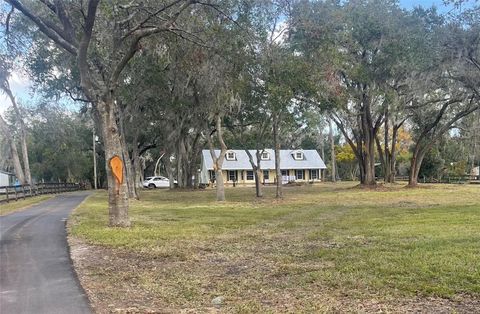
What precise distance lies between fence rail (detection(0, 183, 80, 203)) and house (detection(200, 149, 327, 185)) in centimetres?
2211

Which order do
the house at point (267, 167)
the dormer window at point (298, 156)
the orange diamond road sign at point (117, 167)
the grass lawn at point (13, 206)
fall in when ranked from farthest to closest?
1. the dormer window at point (298, 156)
2. the house at point (267, 167)
3. the grass lawn at point (13, 206)
4. the orange diamond road sign at point (117, 167)

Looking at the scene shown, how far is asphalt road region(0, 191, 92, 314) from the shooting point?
586cm

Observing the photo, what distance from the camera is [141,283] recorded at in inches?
278

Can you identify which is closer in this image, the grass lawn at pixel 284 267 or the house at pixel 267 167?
the grass lawn at pixel 284 267

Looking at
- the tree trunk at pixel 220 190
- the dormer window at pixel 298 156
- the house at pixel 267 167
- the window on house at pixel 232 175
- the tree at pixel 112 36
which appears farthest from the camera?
the dormer window at pixel 298 156

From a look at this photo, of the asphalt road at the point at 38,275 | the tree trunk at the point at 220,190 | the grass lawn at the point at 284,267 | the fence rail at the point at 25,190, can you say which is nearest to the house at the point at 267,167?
the fence rail at the point at 25,190

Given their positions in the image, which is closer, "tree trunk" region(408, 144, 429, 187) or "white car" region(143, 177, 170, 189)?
"tree trunk" region(408, 144, 429, 187)

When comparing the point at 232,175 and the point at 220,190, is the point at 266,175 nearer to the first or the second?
the point at 232,175

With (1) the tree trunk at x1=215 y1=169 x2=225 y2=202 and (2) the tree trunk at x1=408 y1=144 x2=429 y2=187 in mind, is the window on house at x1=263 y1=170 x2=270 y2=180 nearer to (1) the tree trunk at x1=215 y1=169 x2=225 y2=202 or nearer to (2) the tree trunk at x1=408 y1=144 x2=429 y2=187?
(2) the tree trunk at x1=408 y1=144 x2=429 y2=187

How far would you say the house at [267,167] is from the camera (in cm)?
6469

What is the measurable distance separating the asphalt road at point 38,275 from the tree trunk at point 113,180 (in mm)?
1454

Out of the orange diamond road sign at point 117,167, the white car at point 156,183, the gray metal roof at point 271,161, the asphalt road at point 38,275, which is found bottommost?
the asphalt road at point 38,275

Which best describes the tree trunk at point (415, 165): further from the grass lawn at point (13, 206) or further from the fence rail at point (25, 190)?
the fence rail at point (25, 190)

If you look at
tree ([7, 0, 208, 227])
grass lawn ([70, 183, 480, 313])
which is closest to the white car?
grass lawn ([70, 183, 480, 313])
